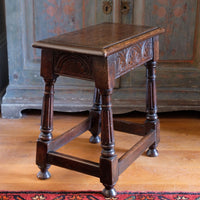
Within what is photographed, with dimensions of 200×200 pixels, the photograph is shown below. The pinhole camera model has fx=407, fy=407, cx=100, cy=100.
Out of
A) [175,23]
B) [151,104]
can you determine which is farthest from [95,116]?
[175,23]

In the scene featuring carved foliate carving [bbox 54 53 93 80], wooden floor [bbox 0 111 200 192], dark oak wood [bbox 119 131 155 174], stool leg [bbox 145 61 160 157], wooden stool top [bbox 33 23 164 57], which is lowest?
wooden floor [bbox 0 111 200 192]

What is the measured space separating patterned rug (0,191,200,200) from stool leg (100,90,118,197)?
0.06m

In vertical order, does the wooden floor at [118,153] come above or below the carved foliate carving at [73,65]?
below

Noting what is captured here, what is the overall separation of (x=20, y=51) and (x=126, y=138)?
37.9 inches

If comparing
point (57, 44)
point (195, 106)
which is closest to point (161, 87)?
point (195, 106)

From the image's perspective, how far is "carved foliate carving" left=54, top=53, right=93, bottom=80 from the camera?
181cm

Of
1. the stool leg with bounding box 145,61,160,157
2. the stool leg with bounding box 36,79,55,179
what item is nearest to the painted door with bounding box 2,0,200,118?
the stool leg with bounding box 145,61,160,157

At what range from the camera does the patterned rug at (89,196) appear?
1.96 m

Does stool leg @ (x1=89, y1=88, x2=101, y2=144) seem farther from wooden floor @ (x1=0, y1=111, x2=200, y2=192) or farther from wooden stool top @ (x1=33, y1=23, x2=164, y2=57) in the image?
wooden stool top @ (x1=33, y1=23, x2=164, y2=57)

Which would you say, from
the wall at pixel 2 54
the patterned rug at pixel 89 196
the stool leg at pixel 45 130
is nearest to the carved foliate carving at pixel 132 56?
the stool leg at pixel 45 130

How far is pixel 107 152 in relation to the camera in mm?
1899

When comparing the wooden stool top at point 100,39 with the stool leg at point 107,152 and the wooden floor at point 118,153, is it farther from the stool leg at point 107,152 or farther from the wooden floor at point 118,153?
the wooden floor at point 118,153

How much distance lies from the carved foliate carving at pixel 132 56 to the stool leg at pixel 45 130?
13.3 inches

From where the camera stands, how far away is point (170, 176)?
7.10ft
